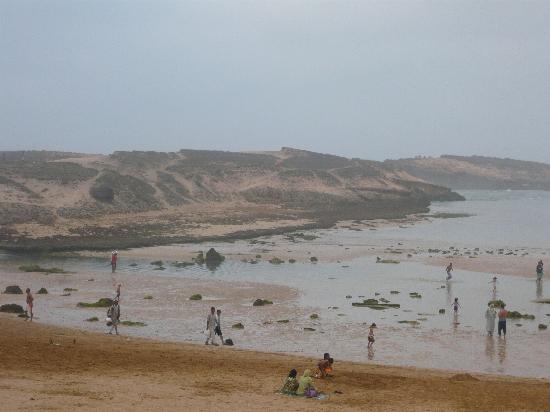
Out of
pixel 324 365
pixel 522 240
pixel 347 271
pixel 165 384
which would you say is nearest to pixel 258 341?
pixel 324 365

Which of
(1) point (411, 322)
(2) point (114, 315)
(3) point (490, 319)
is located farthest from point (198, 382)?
(1) point (411, 322)

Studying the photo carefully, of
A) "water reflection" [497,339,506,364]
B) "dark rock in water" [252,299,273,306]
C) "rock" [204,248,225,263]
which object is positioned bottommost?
"water reflection" [497,339,506,364]

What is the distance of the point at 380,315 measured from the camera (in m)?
27.6

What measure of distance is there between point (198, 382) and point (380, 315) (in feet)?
43.9

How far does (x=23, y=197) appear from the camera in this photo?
2253 inches

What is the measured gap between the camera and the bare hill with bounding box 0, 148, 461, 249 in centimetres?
5291

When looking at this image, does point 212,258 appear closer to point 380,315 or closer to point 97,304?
point 97,304

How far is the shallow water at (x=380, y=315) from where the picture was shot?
2127cm

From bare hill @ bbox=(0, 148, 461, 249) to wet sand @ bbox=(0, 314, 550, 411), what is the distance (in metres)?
30.3

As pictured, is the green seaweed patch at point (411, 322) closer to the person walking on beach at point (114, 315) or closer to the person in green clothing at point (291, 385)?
the person walking on beach at point (114, 315)

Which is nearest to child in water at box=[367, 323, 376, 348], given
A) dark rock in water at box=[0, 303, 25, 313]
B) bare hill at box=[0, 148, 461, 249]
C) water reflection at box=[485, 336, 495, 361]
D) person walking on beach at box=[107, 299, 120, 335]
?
water reflection at box=[485, 336, 495, 361]

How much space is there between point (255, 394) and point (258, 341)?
300 inches

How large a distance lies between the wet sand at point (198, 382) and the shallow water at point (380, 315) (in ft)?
7.74

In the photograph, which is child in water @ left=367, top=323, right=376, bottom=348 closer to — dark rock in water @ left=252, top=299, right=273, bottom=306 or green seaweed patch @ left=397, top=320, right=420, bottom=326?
green seaweed patch @ left=397, top=320, right=420, bottom=326
